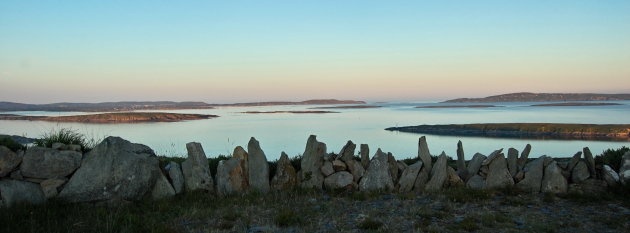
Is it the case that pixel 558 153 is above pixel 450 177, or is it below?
below

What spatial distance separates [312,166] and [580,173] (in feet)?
20.5

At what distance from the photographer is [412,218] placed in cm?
827

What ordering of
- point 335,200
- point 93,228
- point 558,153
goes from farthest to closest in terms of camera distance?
point 558,153 → point 335,200 → point 93,228

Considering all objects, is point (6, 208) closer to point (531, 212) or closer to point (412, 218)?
point (412, 218)

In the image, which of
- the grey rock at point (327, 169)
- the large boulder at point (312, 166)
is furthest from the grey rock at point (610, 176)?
the large boulder at point (312, 166)

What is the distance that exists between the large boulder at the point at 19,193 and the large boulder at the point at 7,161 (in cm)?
20

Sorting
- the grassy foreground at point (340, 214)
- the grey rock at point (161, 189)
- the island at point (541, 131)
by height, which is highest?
the grey rock at point (161, 189)

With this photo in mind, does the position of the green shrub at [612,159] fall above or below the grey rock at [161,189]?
above

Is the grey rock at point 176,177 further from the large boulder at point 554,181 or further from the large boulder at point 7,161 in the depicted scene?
the large boulder at point 554,181

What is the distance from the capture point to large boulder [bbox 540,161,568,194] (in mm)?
10295

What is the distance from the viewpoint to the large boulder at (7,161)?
8703mm

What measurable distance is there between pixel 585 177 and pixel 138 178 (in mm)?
10003

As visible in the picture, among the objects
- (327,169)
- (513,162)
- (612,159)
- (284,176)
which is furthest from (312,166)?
(612,159)

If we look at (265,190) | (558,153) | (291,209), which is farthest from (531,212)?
(558,153)
